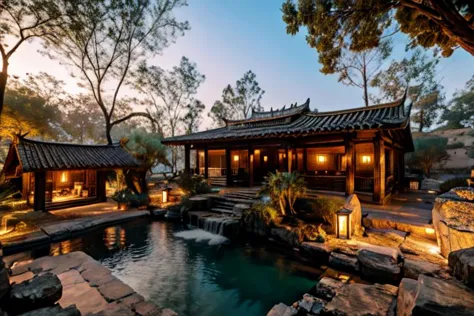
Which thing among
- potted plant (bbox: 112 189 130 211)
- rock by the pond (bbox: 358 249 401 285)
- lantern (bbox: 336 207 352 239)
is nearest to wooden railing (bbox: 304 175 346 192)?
lantern (bbox: 336 207 352 239)

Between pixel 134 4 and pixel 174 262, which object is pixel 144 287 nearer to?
pixel 174 262

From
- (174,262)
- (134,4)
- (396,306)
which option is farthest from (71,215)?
(134,4)

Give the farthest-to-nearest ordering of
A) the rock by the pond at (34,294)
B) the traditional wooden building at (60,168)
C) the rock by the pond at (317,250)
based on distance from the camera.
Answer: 1. the traditional wooden building at (60,168)
2. the rock by the pond at (317,250)
3. the rock by the pond at (34,294)

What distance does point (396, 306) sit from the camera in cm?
337

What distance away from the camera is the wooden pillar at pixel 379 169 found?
875cm

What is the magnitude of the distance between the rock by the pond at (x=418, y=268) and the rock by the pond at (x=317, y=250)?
170 cm

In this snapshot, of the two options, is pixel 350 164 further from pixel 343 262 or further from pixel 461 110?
pixel 461 110

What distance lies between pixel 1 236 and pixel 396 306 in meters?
11.1

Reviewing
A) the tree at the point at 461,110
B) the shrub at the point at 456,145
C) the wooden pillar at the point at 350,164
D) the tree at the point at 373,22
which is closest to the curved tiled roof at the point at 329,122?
the wooden pillar at the point at 350,164

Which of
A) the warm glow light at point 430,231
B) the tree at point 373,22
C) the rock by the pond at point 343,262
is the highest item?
the tree at point 373,22

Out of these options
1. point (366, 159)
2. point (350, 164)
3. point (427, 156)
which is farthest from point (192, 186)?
point (427, 156)

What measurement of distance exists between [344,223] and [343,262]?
1285 millimetres

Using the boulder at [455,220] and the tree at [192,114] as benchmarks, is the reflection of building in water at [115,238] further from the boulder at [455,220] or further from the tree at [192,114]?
the tree at [192,114]

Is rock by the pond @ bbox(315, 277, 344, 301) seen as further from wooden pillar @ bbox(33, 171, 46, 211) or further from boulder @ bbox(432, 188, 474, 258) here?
wooden pillar @ bbox(33, 171, 46, 211)
